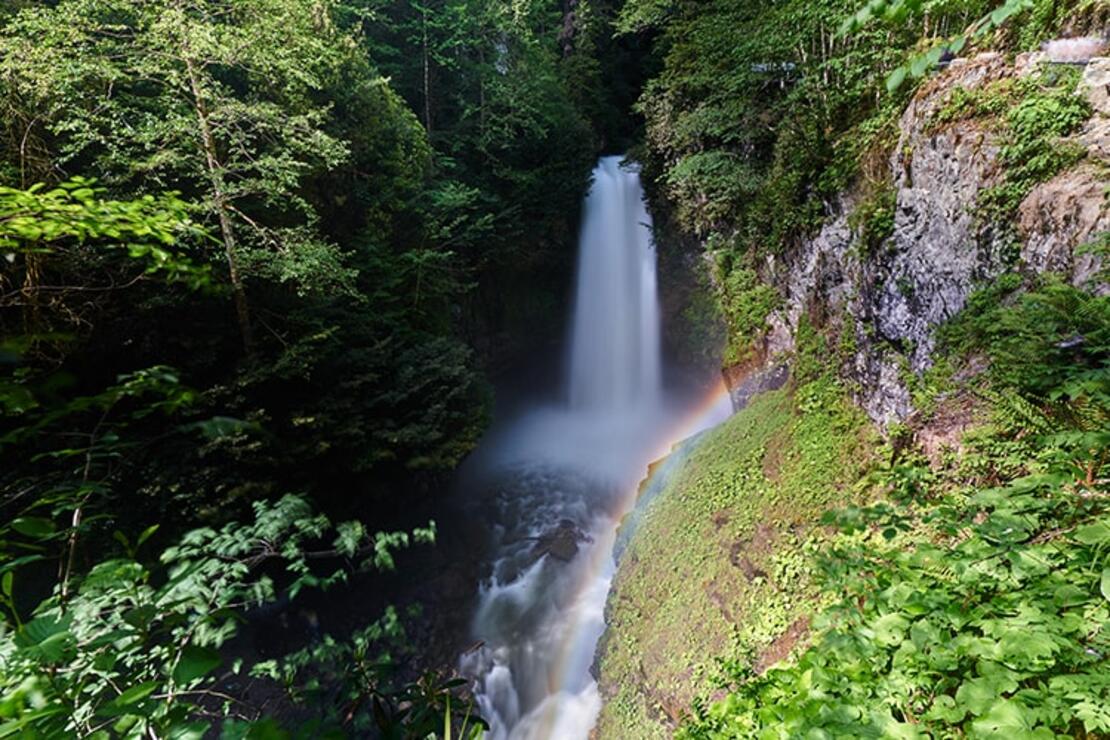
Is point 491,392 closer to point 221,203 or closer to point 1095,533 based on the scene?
point 221,203

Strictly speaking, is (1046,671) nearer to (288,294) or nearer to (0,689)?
(0,689)

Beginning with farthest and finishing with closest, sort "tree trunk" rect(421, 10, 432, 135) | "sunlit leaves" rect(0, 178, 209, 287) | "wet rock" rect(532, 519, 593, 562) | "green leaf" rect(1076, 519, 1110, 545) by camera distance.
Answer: "tree trunk" rect(421, 10, 432, 135) → "wet rock" rect(532, 519, 593, 562) → "sunlit leaves" rect(0, 178, 209, 287) → "green leaf" rect(1076, 519, 1110, 545)

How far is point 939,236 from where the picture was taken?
13.1ft

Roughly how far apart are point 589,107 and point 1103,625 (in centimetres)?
Answer: 1508

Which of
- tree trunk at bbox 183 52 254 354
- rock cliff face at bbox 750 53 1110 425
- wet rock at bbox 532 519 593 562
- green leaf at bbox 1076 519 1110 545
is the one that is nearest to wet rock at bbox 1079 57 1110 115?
rock cliff face at bbox 750 53 1110 425

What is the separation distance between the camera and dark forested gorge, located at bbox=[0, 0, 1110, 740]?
4.31ft

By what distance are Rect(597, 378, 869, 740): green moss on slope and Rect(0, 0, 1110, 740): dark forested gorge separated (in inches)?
1.8

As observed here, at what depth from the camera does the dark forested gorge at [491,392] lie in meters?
1.31

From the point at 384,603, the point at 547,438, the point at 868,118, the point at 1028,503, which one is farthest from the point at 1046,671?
the point at 547,438

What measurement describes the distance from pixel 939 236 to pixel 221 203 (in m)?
6.99

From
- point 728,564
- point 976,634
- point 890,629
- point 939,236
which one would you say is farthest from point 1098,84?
point 728,564

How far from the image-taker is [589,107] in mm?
13602

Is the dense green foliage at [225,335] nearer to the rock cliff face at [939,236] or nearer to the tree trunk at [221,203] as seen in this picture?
the tree trunk at [221,203]

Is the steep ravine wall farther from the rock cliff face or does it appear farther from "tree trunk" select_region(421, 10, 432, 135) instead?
"tree trunk" select_region(421, 10, 432, 135)
